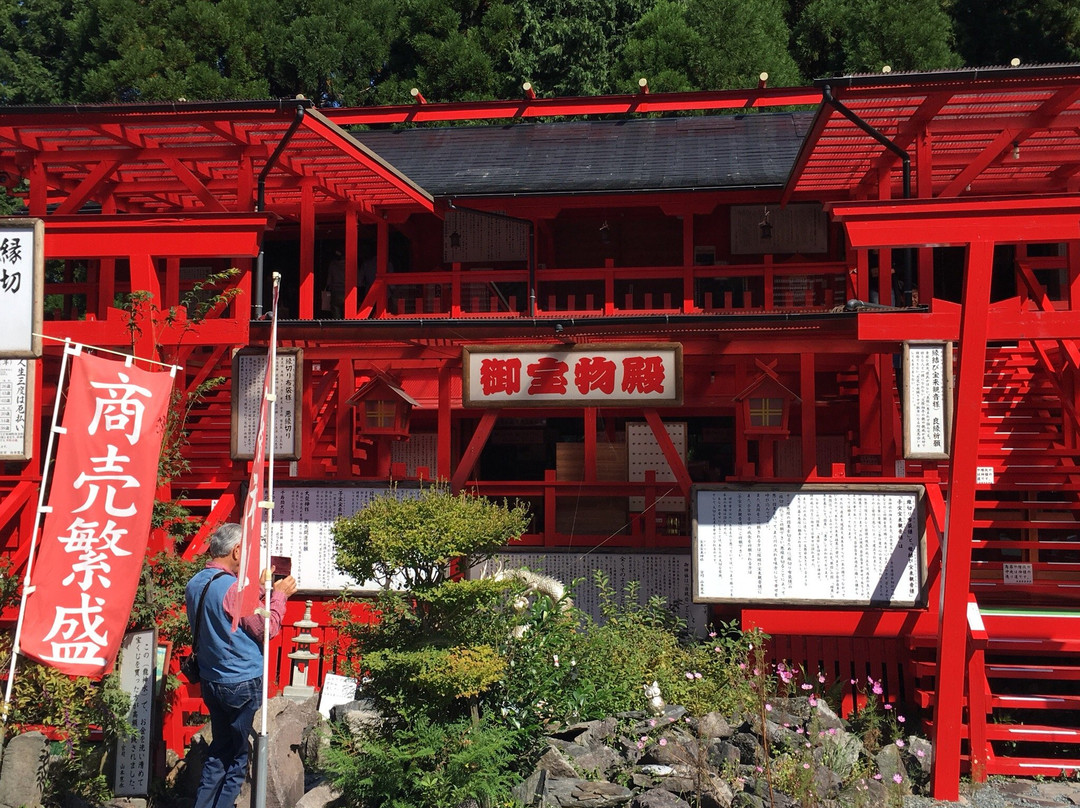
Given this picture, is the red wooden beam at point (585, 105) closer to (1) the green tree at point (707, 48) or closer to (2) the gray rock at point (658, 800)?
(1) the green tree at point (707, 48)

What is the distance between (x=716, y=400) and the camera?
1370cm

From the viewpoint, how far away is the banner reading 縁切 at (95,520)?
7402 millimetres

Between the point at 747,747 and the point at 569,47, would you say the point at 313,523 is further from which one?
the point at 569,47

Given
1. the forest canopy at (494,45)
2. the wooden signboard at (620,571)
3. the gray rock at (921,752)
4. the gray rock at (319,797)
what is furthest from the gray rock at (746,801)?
the forest canopy at (494,45)

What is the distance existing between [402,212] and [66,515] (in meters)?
8.23

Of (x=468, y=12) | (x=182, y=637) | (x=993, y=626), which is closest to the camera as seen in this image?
(x=182, y=637)

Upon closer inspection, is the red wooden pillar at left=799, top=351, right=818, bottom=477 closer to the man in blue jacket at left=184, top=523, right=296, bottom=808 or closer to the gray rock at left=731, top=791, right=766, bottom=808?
the gray rock at left=731, top=791, right=766, bottom=808

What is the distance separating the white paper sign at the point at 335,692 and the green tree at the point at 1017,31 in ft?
77.2

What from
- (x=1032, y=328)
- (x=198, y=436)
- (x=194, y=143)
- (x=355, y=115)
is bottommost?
(x=198, y=436)

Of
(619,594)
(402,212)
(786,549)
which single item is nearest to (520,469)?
(402,212)

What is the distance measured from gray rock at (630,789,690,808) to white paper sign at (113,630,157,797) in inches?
144

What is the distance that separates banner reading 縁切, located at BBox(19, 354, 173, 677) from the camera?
740 centimetres

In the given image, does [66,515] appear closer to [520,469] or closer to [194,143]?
[194,143]

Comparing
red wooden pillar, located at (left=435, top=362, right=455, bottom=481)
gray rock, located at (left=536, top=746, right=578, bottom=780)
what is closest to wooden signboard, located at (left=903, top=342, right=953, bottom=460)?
gray rock, located at (left=536, top=746, right=578, bottom=780)
